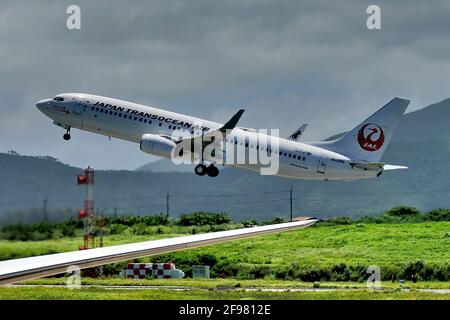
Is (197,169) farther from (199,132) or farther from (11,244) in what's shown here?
(11,244)

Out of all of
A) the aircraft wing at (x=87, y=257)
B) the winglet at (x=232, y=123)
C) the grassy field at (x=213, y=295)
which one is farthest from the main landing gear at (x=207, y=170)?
the aircraft wing at (x=87, y=257)

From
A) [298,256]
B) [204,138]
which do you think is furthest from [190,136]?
[298,256]

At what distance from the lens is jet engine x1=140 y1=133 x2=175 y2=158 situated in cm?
8350

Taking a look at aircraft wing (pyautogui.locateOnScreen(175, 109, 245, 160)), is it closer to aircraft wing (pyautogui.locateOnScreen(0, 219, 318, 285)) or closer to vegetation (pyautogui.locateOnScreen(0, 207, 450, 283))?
vegetation (pyautogui.locateOnScreen(0, 207, 450, 283))

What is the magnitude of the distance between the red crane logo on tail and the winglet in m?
17.1

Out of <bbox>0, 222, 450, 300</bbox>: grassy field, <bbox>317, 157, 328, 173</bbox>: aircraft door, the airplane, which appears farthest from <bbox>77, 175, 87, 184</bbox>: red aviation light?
<bbox>317, 157, 328, 173</bbox>: aircraft door

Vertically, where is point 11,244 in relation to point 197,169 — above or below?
below

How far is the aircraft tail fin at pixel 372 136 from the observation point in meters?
93.9

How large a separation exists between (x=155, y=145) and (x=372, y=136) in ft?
80.1

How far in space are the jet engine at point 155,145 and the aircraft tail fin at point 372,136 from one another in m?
16.1

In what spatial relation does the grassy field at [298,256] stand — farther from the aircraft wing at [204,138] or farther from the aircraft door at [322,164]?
the aircraft wing at [204,138]
